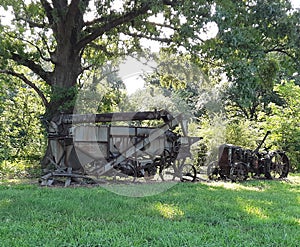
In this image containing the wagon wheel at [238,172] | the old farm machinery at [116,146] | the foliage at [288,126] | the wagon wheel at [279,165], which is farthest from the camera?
the foliage at [288,126]

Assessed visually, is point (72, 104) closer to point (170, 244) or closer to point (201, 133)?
point (201, 133)

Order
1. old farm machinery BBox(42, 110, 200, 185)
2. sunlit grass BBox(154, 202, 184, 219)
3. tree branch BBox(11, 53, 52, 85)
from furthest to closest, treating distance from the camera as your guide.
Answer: tree branch BBox(11, 53, 52, 85), old farm machinery BBox(42, 110, 200, 185), sunlit grass BBox(154, 202, 184, 219)

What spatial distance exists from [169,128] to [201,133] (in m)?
4.51

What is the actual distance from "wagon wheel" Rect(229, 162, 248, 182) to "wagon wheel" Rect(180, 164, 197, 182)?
42.1 inches

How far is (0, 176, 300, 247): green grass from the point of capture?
3.37 meters

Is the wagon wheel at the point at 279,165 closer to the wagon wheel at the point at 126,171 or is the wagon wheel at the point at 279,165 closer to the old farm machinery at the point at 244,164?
the old farm machinery at the point at 244,164

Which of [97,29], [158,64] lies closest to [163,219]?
[97,29]

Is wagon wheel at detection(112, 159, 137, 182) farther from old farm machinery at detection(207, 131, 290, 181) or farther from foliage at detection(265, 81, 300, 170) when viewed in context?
foliage at detection(265, 81, 300, 170)

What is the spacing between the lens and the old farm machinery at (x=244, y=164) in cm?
948

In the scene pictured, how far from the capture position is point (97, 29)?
37.6ft

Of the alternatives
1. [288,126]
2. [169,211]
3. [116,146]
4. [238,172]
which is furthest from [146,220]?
[288,126]

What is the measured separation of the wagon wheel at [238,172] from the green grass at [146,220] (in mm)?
3221

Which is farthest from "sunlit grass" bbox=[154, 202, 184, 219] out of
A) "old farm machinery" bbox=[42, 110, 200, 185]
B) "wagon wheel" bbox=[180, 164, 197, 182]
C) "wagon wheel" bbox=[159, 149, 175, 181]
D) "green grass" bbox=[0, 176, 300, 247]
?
"wagon wheel" bbox=[180, 164, 197, 182]

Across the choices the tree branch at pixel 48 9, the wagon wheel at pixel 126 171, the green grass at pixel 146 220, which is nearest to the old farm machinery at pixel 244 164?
the wagon wheel at pixel 126 171
